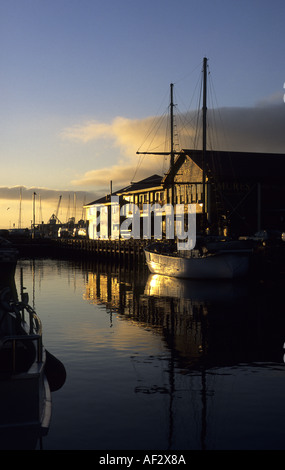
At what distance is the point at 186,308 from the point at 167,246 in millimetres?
19318

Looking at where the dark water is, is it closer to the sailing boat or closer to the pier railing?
the sailing boat

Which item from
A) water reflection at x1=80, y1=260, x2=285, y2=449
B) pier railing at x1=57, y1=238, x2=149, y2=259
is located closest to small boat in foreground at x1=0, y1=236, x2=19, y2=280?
water reflection at x1=80, y1=260, x2=285, y2=449

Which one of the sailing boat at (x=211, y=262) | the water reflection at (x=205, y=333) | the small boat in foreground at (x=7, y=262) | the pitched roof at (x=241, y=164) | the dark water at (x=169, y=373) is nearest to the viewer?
the dark water at (x=169, y=373)

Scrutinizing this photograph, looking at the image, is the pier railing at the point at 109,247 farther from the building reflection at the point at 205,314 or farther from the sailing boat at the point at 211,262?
the building reflection at the point at 205,314

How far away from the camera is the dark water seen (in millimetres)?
10328

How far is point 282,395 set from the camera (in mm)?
12898

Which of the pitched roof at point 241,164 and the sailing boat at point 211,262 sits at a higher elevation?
the pitched roof at point 241,164

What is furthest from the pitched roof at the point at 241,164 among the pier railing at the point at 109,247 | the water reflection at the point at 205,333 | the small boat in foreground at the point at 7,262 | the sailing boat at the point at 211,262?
the water reflection at the point at 205,333

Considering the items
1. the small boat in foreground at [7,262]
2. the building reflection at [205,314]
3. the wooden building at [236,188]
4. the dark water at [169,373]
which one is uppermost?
the wooden building at [236,188]

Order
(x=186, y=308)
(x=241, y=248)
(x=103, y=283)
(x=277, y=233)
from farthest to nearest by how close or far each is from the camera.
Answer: (x=277, y=233) → (x=103, y=283) → (x=241, y=248) → (x=186, y=308)

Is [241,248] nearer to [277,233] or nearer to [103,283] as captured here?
[103,283]

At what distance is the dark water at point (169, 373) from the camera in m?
10.3

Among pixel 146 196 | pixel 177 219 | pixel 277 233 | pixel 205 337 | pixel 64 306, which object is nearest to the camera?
pixel 205 337
